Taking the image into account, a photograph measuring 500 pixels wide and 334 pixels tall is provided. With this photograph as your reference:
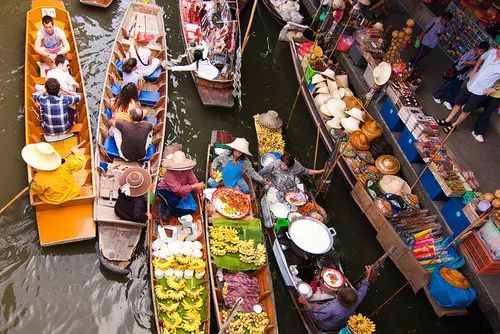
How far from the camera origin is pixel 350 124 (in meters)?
10.8

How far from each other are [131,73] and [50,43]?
2119 mm

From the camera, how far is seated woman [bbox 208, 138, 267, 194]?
8312 millimetres

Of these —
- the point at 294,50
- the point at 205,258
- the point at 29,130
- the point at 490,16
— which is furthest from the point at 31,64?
the point at 490,16

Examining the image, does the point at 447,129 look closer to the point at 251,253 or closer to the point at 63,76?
the point at 251,253

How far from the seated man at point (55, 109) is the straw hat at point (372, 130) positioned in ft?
22.1

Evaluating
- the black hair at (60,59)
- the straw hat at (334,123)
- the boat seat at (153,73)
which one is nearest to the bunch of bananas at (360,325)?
the straw hat at (334,123)

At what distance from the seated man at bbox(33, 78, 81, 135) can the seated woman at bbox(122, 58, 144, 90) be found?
1.29 metres

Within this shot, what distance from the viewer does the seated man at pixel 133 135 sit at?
8102 mm

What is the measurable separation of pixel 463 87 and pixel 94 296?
912cm

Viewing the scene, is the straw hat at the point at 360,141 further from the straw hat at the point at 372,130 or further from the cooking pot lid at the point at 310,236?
the cooking pot lid at the point at 310,236

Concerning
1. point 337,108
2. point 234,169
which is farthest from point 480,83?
point 234,169

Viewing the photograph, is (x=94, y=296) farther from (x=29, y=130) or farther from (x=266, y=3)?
(x=266, y=3)

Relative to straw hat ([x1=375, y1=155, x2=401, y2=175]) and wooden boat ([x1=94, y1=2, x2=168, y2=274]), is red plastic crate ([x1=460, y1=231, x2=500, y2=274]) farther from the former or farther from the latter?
wooden boat ([x1=94, y1=2, x2=168, y2=274])

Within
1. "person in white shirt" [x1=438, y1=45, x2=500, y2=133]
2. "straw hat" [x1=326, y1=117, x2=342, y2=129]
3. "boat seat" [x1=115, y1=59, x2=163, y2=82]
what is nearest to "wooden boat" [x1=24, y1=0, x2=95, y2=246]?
"boat seat" [x1=115, y1=59, x2=163, y2=82]
